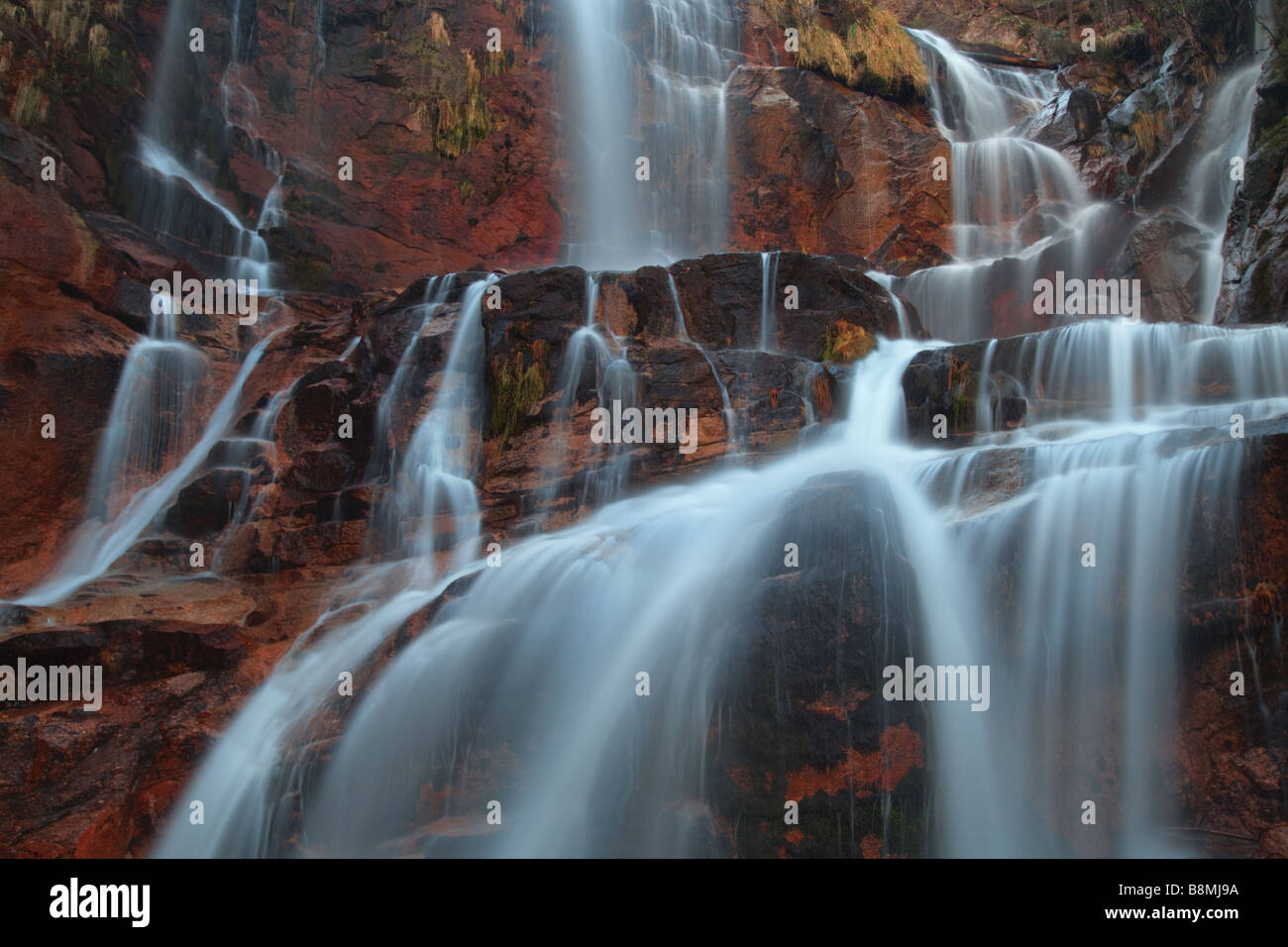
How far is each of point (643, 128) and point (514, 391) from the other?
1072 centimetres

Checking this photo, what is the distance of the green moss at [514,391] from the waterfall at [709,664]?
6.74 ft

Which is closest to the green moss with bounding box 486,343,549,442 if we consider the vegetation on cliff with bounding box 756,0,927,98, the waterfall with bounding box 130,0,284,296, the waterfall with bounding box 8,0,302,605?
the waterfall with bounding box 8,0,302,605

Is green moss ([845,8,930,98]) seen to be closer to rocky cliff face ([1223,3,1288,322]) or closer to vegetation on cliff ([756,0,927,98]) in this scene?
vegetation on cliff ([756,0,927,98])

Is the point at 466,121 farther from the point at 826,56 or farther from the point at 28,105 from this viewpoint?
the point at 826,56

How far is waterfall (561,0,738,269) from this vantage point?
1833 centimetres

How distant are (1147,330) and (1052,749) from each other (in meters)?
6.68

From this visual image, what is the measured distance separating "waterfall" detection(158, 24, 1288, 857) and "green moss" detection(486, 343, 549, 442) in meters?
2.06

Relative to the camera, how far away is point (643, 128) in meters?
19.1

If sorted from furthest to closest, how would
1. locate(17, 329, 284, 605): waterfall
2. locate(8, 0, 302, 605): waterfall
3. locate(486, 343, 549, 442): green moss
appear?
locate(486, 343, 549, 442): green moss → locate(8, 0, 302, 605): waterfall → locate(17, 329, 284, 605): waterfall

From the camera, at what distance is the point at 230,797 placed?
22.3 feet

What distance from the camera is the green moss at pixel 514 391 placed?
10766 millimetres

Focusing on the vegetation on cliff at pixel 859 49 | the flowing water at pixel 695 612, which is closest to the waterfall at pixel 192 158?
the flowing water at pixel 695 612

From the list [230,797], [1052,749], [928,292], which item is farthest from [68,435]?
[928,292]
